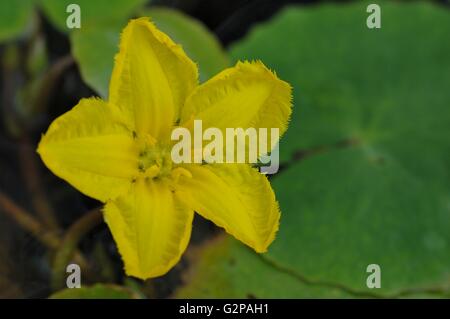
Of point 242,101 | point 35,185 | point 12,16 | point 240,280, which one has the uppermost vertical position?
point 12,16

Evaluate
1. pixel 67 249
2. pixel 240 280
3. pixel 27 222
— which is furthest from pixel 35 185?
pixel 240 280

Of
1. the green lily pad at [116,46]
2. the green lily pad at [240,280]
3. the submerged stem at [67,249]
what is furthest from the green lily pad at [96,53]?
the green lily pad at [240,280]

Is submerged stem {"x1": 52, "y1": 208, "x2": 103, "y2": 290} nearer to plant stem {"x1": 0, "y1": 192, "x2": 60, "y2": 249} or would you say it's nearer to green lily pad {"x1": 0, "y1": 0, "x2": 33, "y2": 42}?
plant stem {"x1": 0, "y1": 192, "x2": 60, "y2": 249}

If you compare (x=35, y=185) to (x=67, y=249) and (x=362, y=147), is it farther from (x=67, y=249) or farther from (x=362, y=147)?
(x=362, y=147)

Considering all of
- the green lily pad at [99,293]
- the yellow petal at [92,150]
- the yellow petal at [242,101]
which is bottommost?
the green lily pad at [99,293]

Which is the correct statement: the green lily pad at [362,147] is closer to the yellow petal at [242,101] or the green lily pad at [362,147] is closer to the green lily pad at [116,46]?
the green lily pad at [116,46]

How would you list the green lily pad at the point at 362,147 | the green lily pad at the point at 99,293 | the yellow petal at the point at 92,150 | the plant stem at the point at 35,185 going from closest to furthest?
the yellow petal at the point at 92,150, the green lily pad at the point at 99,293, the green lily pad at the point at 362,147, the plant stem at the point at 35,185

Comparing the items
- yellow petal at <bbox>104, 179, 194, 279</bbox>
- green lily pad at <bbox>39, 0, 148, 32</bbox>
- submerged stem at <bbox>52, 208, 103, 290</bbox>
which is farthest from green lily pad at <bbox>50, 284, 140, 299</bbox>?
green lily pad at <bbox>39, 0, 148, 32</bbox>
